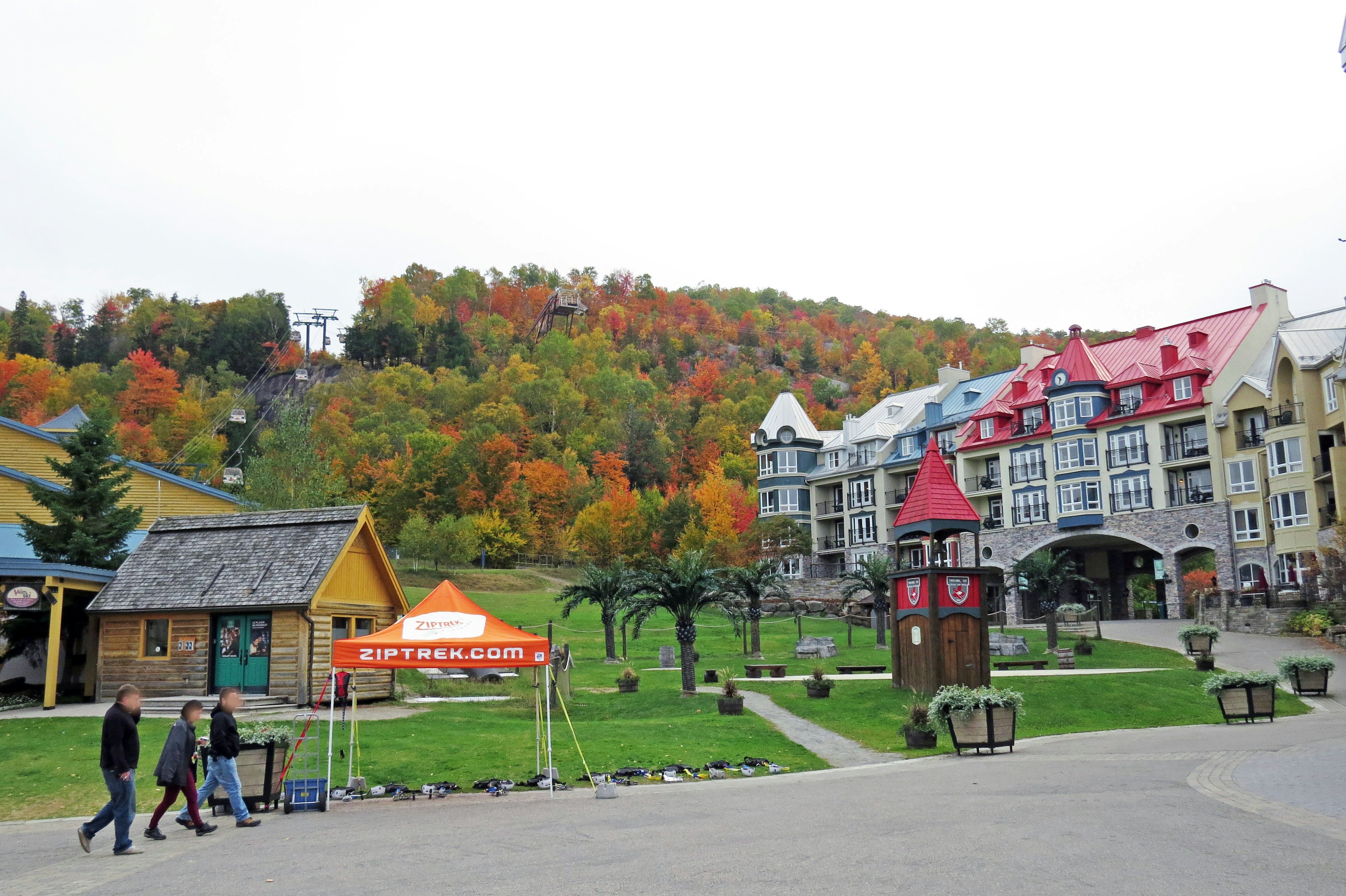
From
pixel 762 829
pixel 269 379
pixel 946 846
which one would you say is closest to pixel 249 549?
pixel 762 829

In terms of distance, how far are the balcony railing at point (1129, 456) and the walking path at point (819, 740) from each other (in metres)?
38.4

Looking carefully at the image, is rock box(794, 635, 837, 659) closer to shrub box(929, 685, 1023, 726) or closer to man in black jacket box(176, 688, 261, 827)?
→ shrub box(929, 685, 1023, 726)

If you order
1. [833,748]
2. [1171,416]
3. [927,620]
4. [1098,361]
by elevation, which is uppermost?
[1098,361]

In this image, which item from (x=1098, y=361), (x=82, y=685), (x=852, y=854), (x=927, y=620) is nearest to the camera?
(x=852, y=854)

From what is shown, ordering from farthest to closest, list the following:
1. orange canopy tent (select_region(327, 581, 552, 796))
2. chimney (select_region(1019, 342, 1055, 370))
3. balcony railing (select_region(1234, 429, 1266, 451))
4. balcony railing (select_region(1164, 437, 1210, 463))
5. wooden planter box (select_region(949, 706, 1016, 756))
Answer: chimney (select_region(1019, 342, 1055, 370)), balcony railing (select_region(1164, 437, 1210, 463)), balcony railing (select_region(1234, 429, 1266, 451)), wooden planter box (select_region(949, 706, 1016, 756)), orange canopy tent (select_region(327, 581, 552, 796))

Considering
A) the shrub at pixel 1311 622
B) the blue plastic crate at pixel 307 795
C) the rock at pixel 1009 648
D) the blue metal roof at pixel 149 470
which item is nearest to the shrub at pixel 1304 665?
the rock at pixel 1009 648

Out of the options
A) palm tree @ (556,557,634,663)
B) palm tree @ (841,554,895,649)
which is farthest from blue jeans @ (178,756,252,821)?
palm tree @ (841,554,895,649)

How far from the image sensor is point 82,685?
1199 inches

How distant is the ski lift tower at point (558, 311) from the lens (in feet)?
418

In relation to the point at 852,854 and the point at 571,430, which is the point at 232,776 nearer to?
the point at 852,854

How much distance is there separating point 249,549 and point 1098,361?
50.7m

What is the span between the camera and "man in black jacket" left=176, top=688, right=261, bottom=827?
44.2 ft

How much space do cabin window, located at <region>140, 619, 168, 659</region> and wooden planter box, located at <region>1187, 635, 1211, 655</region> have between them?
32.5 metres

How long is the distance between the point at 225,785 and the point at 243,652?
16.2 meters
